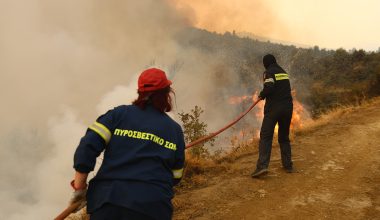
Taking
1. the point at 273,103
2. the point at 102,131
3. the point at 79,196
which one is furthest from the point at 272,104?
the point at 102,131

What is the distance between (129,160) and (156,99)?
19.2 inches

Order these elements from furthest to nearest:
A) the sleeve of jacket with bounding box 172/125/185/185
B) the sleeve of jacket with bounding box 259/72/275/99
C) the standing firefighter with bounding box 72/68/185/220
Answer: the sleeve of jacket with bounding box 259/72/275/99 < the sleeve of jacket with bounding box 172/125/185/185 < the standing firefighter with bounding box 72/68/185/220

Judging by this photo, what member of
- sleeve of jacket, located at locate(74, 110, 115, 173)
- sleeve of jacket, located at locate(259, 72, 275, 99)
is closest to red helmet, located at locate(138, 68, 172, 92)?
sleeve of jacket, located at locate(74, 110, 115, 173)

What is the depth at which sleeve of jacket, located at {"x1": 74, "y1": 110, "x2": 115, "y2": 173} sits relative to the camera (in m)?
2.61

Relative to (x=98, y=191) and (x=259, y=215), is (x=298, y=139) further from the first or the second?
(x=98, y=191)

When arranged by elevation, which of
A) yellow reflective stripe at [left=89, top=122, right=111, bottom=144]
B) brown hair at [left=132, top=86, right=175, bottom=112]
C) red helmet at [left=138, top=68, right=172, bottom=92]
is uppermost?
red helmet at [left=138, top=68, right=172, bottom=92]

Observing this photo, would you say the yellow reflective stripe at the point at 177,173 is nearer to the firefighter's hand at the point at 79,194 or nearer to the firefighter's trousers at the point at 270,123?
the firefighter's hand at the point at 79,194

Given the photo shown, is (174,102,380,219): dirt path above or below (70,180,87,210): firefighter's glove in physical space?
below

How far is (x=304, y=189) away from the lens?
6516 mm

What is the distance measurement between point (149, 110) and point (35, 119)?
87322 millimetres

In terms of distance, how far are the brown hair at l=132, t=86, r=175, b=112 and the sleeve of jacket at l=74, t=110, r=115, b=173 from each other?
23 centimetres

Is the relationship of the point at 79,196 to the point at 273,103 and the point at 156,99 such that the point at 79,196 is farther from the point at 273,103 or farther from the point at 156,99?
the point at 273,103

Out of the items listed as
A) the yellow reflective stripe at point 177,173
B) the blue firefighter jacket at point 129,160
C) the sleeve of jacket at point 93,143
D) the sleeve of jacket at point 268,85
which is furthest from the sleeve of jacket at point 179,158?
the sleeve of jacket at point 268,85

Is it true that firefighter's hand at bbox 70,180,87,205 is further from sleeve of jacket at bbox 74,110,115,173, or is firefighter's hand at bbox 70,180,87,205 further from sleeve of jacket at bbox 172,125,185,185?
sleeve of jacket at bbox 172,125,185,185
